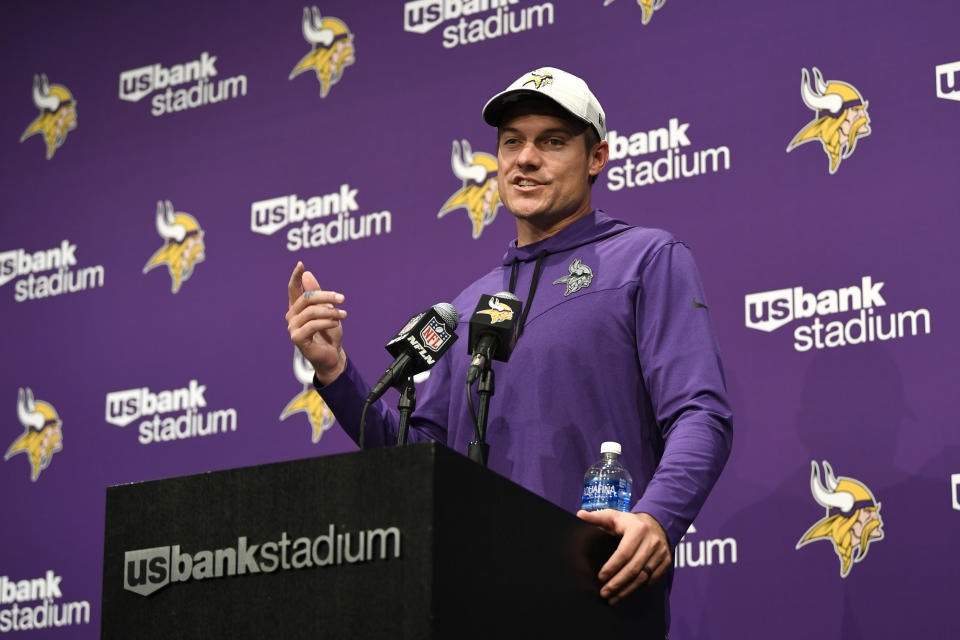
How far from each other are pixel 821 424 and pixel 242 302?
188cm

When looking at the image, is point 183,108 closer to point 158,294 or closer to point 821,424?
point 158,294

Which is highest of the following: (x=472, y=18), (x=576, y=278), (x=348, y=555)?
(x=472, y=18)

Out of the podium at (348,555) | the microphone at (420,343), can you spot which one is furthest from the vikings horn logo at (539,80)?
the podium at (348,555)

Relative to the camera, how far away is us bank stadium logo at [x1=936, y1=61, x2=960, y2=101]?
3.04 metres

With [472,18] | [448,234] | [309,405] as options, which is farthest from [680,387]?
[472,18]

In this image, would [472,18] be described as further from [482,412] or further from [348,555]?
[348,555]

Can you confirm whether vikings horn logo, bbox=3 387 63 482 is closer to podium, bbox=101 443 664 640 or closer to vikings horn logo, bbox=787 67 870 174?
vikings horn logo, bbox=787 67 870 174

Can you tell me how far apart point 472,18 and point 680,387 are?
6.54 ft

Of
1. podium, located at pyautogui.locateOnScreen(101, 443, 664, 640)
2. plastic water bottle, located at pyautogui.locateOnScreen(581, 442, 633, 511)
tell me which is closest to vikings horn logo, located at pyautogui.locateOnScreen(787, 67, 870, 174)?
plastic water bottle, located at pyautogui.locateOnScreen(581, 442, 633, 511)

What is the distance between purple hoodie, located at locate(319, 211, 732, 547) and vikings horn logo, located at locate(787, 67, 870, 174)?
906 mm

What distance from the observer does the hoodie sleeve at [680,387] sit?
6.45ft

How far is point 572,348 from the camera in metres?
2.31

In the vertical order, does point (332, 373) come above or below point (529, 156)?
below

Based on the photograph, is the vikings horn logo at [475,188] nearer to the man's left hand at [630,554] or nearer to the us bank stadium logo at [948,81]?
the us bank stadium logo at [948,81]
